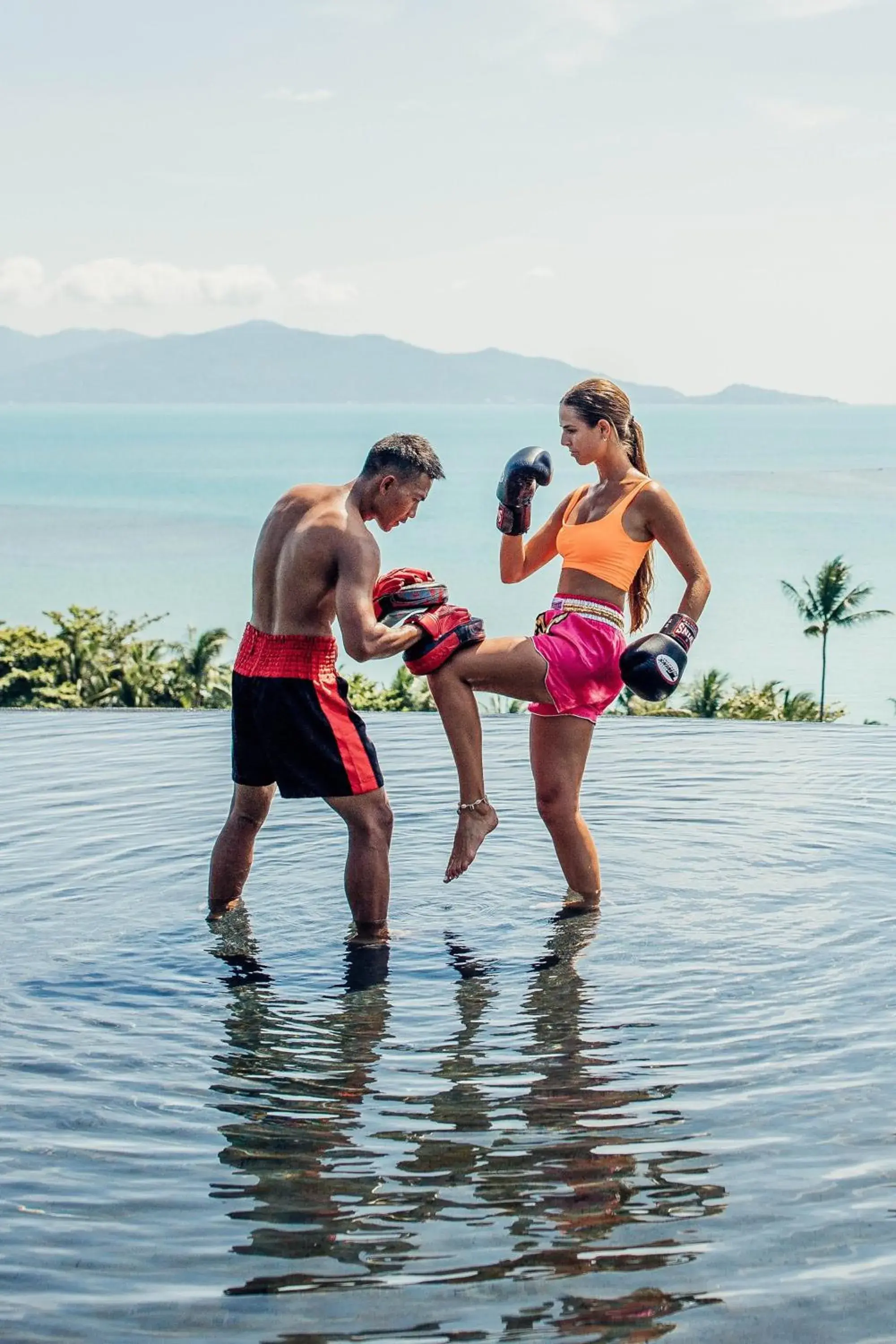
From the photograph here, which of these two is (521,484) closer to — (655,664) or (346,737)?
(655,664)

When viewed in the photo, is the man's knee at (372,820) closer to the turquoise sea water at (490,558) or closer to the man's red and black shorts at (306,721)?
the man's red and black shorts at (306,721)

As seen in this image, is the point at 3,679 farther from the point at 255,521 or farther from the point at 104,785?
the point at 255,521

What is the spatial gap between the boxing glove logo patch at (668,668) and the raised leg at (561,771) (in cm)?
34

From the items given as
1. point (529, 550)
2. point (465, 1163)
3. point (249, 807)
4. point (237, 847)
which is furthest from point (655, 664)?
point (465, 1163)

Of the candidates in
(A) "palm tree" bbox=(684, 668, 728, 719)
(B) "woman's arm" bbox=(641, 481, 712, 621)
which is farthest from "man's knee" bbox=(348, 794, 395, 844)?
(A) "palm tree" bbox=(684, 668, 728, 719)

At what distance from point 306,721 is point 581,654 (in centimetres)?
93

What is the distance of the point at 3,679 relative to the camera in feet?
75.9

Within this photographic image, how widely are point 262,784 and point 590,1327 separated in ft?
8.17

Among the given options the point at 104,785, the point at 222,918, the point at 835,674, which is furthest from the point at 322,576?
the point at 835,674

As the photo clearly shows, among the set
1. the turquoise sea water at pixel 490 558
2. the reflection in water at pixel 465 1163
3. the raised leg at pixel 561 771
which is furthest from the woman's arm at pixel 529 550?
the turquoise sea water at pixel 490 558

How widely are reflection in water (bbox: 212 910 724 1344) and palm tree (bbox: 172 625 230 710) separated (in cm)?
2101

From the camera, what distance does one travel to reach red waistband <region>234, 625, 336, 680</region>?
455cm

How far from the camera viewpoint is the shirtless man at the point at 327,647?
4375 mm

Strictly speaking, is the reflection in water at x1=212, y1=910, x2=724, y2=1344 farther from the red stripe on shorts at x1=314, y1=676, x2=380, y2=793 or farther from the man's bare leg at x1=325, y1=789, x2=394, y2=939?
the red stripe on shorts at x1=314, y1=676, x2=380, y2=793
